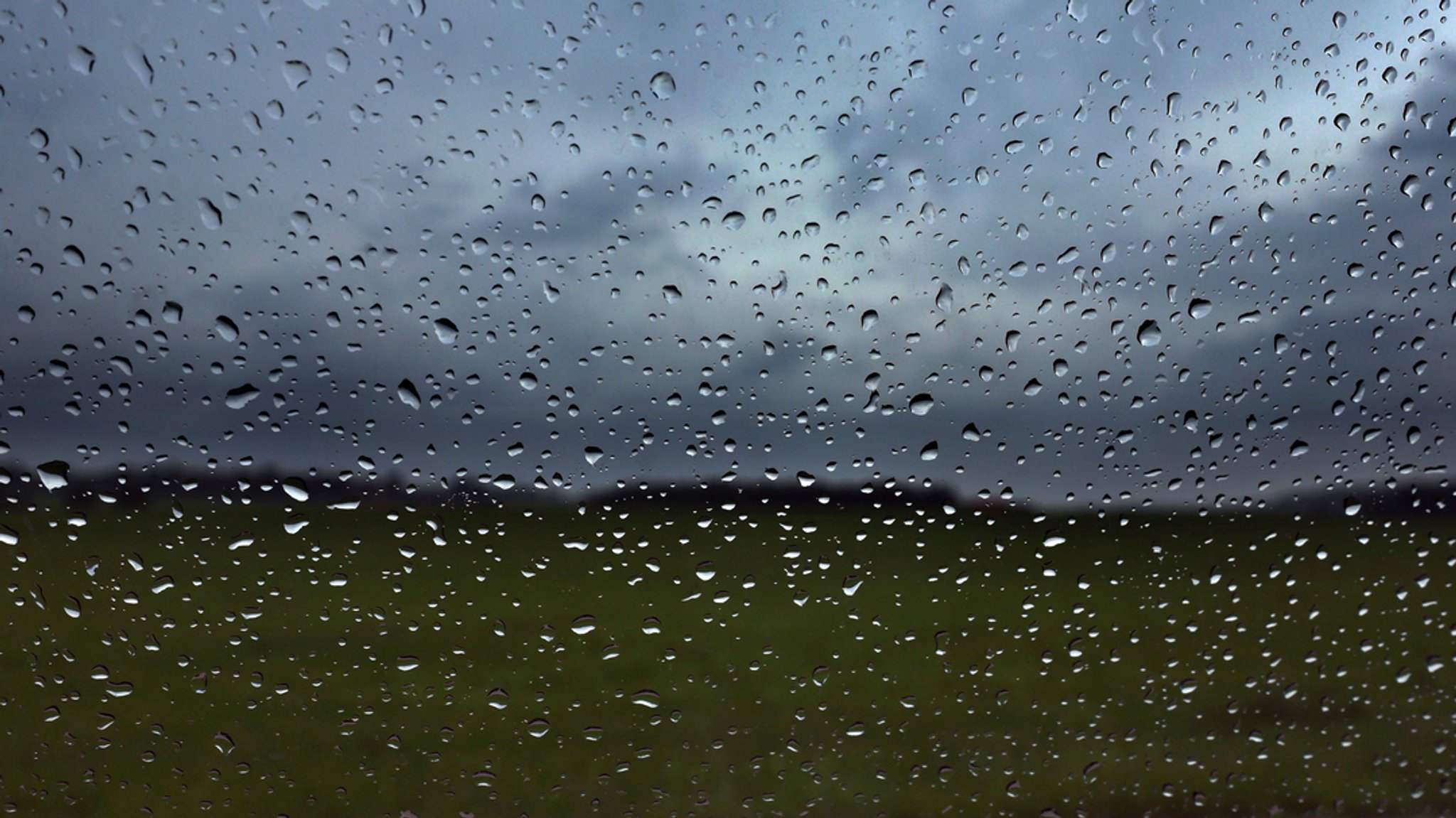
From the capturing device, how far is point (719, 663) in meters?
1.13

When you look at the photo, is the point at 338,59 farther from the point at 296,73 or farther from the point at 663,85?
the point at 663,85

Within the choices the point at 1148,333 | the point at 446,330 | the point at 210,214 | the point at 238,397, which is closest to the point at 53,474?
the point at 238,397

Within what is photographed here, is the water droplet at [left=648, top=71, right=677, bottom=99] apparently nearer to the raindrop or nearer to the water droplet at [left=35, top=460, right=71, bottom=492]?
the raindrop

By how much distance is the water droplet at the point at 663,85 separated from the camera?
1.05m

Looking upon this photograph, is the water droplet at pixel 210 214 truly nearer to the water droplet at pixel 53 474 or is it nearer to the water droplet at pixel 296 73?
the water droplet at pixel 296 73

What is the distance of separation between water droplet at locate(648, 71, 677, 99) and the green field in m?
0.59

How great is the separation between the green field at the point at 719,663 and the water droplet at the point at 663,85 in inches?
23.4

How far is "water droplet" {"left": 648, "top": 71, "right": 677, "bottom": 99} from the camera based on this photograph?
3.45ft

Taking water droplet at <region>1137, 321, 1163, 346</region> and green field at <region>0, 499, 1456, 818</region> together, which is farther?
water droplet at <region>1137, 321, 1163, 346</region>

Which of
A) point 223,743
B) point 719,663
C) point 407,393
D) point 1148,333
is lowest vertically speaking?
point 223,743

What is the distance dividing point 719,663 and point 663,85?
85cm

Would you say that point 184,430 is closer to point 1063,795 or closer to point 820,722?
point 820,722

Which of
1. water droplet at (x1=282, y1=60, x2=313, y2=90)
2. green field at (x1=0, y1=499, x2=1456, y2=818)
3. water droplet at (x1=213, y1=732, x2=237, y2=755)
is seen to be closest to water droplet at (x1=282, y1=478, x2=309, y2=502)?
green field at (x1=0, y1=499, x2=1456, y2=818)

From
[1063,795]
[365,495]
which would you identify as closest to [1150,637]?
[1063,795]
